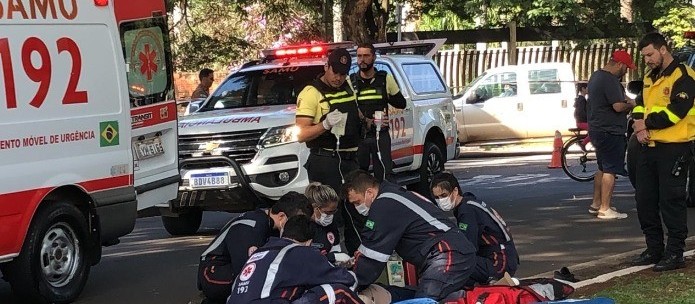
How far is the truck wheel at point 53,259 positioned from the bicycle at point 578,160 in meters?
9.38

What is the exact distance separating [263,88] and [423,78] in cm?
263

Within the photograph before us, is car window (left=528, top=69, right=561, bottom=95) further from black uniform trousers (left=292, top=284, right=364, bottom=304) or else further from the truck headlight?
black uniform trousers (left=292, top=284, right=364, bottom=304)

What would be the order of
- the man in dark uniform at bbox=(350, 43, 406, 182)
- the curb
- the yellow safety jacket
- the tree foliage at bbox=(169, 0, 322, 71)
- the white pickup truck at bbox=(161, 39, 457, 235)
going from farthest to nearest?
the tree foliage at bbox=(169, 0, 322, 71) → the white pickup truck at bbox=(161, 39, 457, 235) → the man in dark uniform at bbox=(350, 43, 406, 182) → the yellow safety jacket → the curb

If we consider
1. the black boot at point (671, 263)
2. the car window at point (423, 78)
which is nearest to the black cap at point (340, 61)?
the black boot at point (671, 263)

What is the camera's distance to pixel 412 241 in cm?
724

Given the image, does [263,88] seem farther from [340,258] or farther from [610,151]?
[340,258]

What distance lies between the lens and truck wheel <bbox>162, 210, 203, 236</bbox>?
12719 millimetres

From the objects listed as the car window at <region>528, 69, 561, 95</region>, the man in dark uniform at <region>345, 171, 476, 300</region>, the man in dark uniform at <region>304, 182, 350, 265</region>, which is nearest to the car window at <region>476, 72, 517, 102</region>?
the car window at <region>528, 69, 561, 95</region>

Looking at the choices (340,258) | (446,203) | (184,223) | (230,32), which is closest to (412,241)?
(340,258)

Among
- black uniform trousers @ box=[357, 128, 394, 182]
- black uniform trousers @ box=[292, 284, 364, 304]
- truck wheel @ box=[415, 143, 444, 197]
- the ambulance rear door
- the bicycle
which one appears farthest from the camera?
the bicycle

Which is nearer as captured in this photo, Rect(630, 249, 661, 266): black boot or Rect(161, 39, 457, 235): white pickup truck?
Rect(630, 249, 661, 266): black boot

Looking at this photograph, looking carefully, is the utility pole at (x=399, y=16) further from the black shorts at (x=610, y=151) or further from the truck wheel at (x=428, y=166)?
the black shorts at (x=610, y=151)

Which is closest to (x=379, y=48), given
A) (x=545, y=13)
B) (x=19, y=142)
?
(x=19, y=142)

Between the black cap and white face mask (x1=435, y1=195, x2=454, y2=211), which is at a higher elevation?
the black cap
